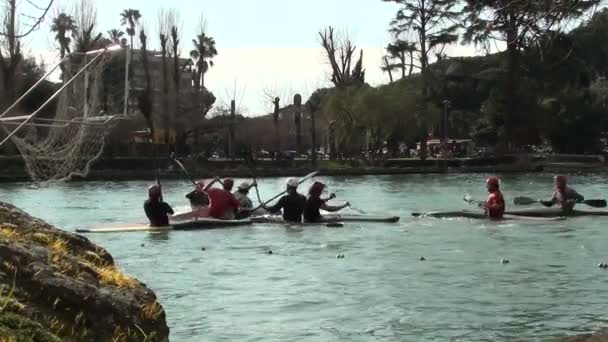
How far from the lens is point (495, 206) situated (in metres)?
21.9

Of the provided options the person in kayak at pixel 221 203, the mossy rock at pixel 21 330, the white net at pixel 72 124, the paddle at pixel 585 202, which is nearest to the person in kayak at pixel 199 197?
the person in kayak at pixel 221 203

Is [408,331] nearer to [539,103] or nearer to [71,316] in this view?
[71,316]

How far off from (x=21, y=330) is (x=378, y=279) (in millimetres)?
10411

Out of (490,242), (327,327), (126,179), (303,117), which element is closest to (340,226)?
(490,242)

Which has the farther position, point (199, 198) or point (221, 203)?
point (199, 198)

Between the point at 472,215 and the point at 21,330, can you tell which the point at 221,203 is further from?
the point at 21,330

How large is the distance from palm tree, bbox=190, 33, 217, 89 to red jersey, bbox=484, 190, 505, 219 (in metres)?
44.5

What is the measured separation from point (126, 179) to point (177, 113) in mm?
8789

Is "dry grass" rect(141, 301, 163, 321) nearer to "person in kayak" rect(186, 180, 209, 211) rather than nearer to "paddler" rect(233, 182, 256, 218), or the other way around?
"paddler" rect(233, 182, 256, 218)

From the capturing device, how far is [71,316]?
15.7 feet

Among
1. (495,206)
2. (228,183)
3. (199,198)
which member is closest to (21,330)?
(228,183)

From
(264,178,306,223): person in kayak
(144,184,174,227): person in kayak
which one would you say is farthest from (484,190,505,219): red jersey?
(144,184,174,227): person in kayak

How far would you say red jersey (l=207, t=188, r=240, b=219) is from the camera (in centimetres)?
2133

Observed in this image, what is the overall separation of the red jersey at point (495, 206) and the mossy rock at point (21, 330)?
18.6 meters
